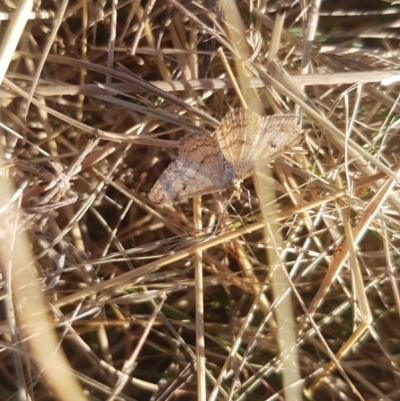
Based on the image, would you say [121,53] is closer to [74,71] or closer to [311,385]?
[74,71]

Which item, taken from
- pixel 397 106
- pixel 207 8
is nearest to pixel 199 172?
pixel 207 8

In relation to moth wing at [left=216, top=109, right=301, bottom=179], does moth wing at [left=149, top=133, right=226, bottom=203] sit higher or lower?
lower

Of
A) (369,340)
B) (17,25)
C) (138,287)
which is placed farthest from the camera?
(369,340)

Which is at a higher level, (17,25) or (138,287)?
(17,25)

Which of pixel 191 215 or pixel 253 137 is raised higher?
pixel 253 137

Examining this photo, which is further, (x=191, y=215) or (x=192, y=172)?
(x=191, y=215)

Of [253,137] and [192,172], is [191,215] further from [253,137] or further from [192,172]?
[253,137]

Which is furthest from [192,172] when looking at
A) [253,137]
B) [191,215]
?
[191,215]

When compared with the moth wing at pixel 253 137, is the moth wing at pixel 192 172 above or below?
below
